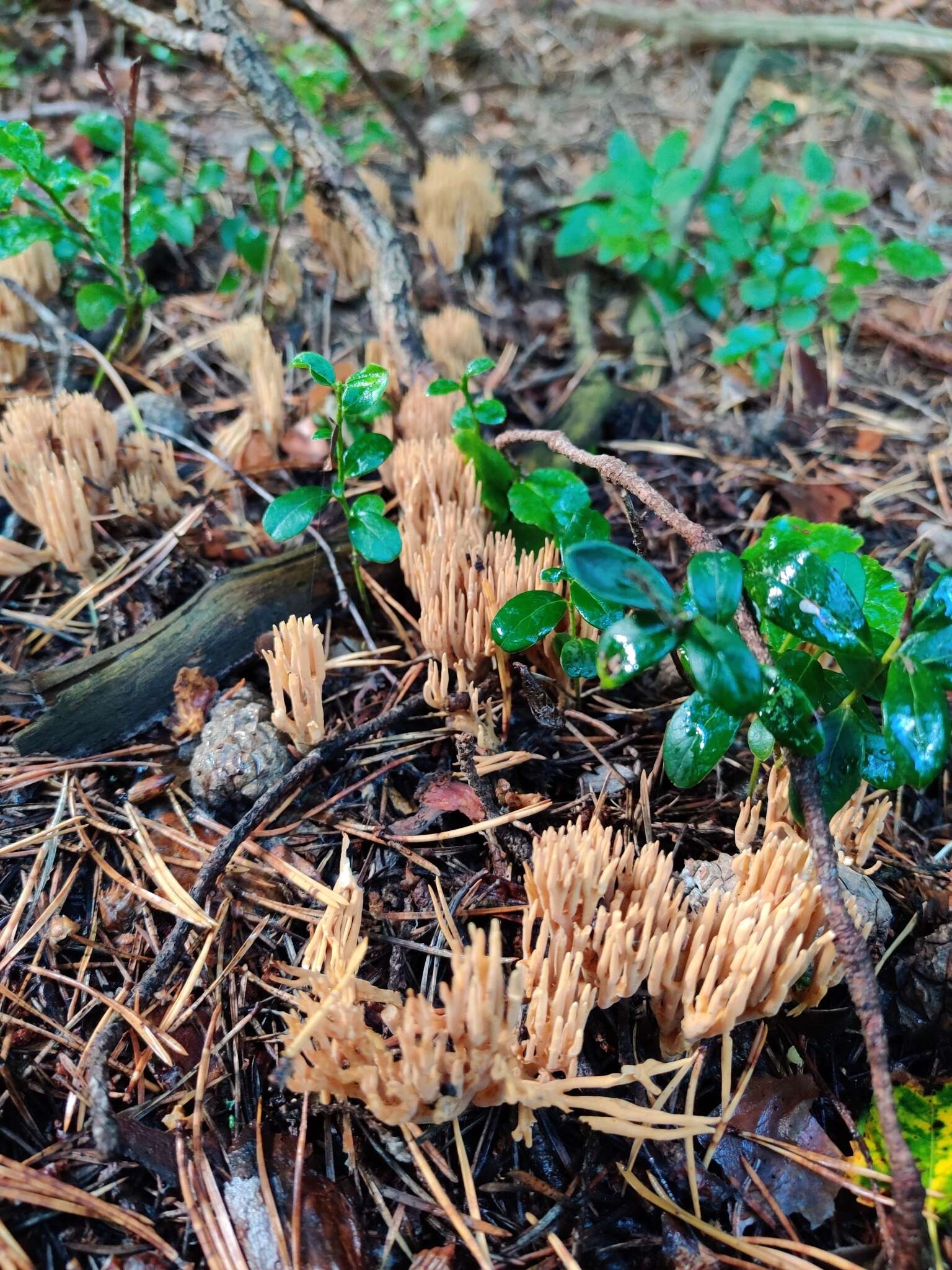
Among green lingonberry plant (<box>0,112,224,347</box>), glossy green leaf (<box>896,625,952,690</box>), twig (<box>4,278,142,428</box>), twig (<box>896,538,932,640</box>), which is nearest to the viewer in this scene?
twig (<box>896,538,932,640</box>)

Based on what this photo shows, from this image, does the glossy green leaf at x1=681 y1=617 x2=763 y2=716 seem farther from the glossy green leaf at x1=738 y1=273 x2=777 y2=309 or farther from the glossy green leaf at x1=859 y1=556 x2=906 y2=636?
the glossy green leaf at x1=738 y1=273 x2=777 y2=309

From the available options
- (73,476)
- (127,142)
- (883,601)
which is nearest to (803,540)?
(883,601)

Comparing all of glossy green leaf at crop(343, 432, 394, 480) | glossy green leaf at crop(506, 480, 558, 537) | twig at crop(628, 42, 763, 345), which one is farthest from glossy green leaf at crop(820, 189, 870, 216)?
glossy green leaf at crop(343, 432, 394, 480)

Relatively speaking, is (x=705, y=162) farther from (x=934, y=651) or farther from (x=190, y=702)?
(x=190, y=702)

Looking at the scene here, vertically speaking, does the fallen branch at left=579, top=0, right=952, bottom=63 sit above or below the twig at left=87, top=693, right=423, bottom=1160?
above

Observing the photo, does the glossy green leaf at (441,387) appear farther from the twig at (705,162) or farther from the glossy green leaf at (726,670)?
the twig at (705,162)

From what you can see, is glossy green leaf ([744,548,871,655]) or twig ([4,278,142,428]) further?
twig ([4,278,142,428])
